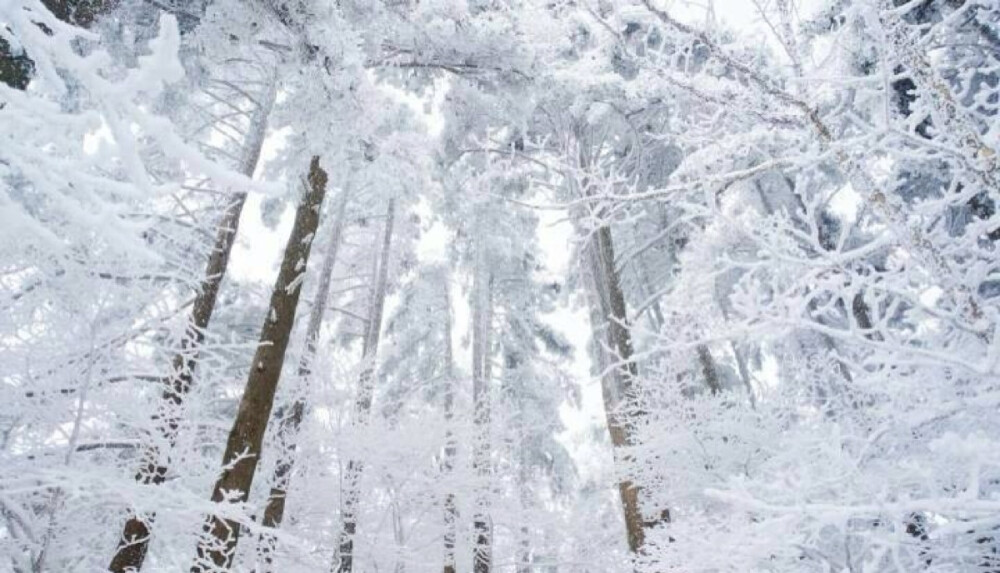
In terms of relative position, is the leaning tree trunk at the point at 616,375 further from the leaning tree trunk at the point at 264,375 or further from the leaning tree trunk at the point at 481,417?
the leaning tree trunk at the point at 264,375

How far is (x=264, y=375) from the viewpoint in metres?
5.96

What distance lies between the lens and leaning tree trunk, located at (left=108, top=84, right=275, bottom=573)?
5.18 metres

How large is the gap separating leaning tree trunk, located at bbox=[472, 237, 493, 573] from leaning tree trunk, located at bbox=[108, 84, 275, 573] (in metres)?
4.66

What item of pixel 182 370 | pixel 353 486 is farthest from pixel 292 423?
pixel 182 370

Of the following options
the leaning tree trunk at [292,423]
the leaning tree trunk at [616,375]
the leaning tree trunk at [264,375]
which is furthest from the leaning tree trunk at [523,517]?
the leaning tree trunk at [264,375]

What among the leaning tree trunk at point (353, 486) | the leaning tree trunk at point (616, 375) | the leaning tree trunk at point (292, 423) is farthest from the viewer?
the leaning tree trunk at point (353, 486)

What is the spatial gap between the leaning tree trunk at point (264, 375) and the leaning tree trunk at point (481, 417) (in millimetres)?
4578

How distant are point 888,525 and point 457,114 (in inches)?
273

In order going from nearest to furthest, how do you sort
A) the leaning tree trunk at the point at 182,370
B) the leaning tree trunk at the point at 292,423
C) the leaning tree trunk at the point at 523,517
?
the leaning tree trunk at the point at 182,370 → the leaning tree trunk at the point at 292,423 → the leaning tree trunk at the point at 523,517

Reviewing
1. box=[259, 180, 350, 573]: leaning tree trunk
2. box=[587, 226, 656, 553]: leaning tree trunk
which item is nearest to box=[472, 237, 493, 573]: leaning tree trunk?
box=[587, 226, 656, 553]: leaning tree trunk

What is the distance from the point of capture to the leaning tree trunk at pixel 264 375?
555cm

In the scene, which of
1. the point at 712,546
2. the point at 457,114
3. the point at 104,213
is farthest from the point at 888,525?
the point at 457,114

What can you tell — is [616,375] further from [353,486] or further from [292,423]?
[292,423]

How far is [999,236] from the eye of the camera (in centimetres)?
439
